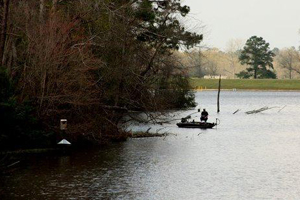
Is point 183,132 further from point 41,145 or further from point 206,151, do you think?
point 41,145

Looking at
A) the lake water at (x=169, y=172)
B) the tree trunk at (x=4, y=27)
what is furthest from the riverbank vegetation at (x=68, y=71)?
the lake water at (x=169, y=172)

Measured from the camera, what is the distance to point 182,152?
1713 inches

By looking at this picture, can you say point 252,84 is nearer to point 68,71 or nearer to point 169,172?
point 68,71

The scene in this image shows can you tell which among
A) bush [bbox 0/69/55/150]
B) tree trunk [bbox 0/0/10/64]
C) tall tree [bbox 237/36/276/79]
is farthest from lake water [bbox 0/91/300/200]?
tall tree [bbox 237/36/276/79]

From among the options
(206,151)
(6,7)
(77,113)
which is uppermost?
(6,7)

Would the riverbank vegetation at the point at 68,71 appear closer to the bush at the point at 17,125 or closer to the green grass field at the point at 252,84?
the bush at the point at 17,125

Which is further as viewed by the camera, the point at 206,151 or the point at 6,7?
the point at 206,151

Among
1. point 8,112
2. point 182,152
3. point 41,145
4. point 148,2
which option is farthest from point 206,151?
point 148,2

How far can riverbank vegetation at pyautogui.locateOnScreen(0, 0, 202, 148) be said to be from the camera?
128 feet

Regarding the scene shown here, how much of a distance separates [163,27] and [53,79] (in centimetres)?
2328

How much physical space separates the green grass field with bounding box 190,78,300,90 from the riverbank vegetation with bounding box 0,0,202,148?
133313 mm

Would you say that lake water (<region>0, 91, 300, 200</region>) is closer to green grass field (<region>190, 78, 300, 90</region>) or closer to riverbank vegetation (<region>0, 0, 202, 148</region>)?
riverbank vegetation (<region>0, 0, 202, 148</region>)

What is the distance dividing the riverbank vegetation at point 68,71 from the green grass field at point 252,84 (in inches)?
5249

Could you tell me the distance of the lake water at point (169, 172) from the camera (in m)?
28.5
